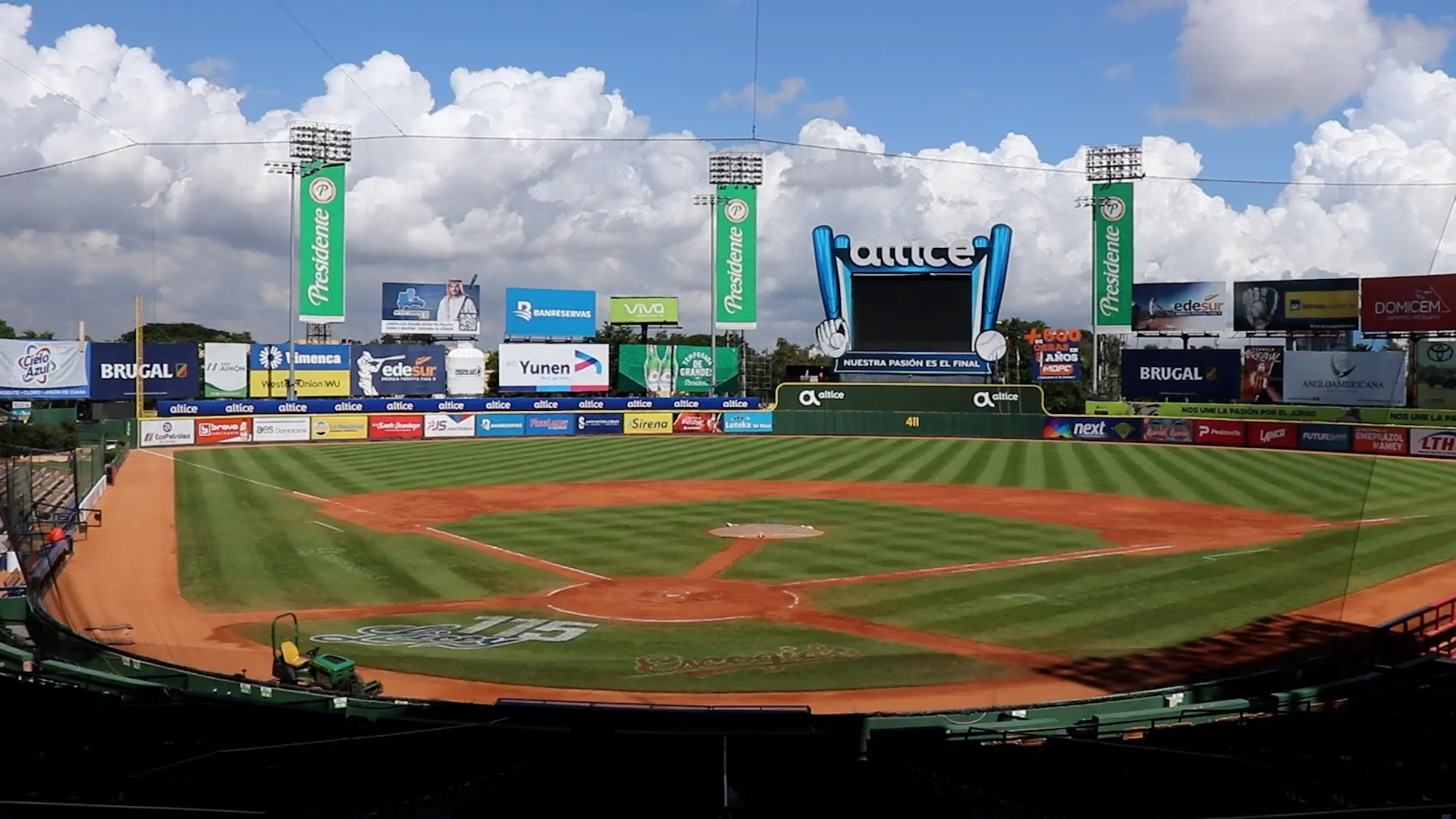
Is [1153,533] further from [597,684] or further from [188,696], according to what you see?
[188,696]

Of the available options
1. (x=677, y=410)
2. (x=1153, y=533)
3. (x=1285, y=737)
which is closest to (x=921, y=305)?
(x=677, y=410)

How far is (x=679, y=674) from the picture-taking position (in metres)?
16.5

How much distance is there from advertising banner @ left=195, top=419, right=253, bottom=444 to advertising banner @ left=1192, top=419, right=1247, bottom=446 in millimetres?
52764

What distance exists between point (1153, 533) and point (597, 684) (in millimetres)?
19200

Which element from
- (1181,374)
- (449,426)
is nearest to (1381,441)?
(1181,374)

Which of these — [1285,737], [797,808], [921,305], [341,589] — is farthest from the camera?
[921,305]

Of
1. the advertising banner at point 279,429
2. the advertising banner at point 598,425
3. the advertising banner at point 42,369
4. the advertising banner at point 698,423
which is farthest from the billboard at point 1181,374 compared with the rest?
the advertising banner at point 42,369

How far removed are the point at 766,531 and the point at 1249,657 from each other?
48.8ft

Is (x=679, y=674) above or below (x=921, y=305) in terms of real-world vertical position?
below

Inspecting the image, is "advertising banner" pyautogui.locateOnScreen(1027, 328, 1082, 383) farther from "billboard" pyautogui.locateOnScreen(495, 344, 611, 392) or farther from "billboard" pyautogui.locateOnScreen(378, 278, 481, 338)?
"billboard" pyautogui.locateOnScreen(378, 278, 481, 338)

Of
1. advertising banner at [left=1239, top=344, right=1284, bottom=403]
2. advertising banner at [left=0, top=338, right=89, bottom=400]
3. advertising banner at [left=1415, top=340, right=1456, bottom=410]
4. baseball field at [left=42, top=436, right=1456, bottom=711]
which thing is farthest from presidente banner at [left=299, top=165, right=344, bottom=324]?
advertising banner at [left=1415, top=340, right=1456, bottom=410]

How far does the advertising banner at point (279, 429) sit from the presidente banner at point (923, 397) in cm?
2953

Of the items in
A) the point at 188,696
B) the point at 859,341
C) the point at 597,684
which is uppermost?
the point at 859,341

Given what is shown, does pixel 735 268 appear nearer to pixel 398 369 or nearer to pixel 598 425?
pixel 598 425
